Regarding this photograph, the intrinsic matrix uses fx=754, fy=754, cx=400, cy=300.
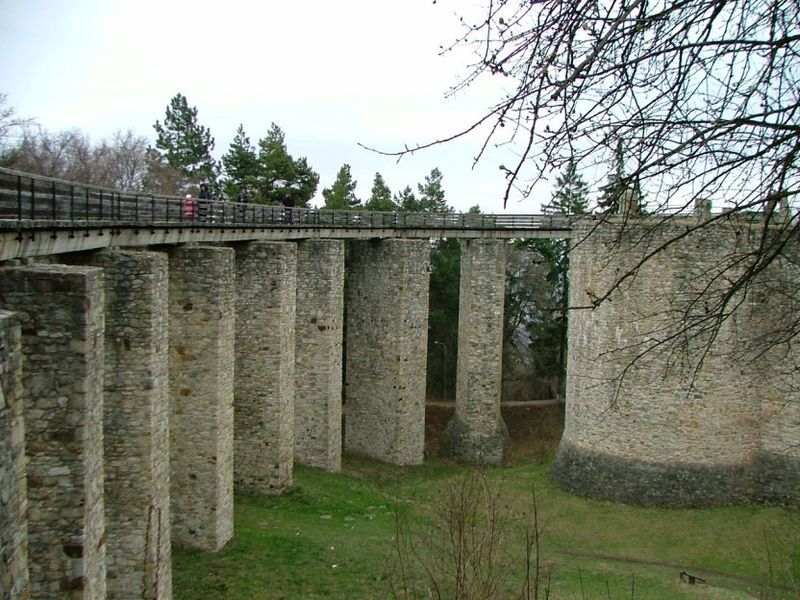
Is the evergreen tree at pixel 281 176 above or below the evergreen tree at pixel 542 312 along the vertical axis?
above

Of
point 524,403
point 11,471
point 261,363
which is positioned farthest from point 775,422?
point 11,471

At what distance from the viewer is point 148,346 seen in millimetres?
10391

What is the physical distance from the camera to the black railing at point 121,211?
8.12 m

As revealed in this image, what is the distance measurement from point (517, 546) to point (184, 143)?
31911 mm

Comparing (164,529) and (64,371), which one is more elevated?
(64,371)

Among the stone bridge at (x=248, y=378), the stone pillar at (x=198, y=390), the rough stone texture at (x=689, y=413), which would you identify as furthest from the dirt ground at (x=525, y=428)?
the stone pillar at (x=198, y=390)

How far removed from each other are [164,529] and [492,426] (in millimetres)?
14865

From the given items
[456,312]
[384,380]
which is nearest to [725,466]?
[384,380]

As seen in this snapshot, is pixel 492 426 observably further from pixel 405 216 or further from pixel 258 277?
pixel 258 277

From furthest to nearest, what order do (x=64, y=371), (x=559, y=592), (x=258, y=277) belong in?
(x=258, y=277), (x=559, y=592), (x=64, y=371)

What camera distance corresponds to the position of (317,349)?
20094mm

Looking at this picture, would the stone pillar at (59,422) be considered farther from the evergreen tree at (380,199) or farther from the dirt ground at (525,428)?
the evergreen tree at (380,199)

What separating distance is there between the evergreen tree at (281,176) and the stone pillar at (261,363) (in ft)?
51.9

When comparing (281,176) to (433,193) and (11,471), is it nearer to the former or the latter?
(433,193)
